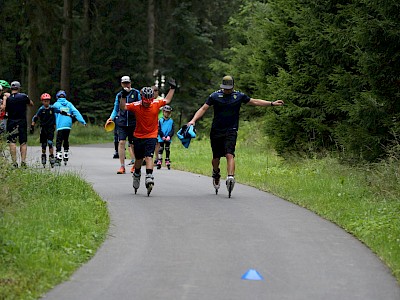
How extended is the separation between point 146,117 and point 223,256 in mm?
6392

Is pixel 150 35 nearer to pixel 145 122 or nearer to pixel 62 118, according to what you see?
pixel 62 118

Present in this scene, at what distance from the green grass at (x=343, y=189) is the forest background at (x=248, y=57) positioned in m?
0.49

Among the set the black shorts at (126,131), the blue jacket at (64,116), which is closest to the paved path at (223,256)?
the black shorts at (126,131)

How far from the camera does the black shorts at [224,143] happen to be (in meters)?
15.6

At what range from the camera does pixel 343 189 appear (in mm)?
15711

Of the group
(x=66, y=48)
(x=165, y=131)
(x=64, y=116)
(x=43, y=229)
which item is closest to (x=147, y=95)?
(x=43, y=229)

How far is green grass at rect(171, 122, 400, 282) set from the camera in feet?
37.0

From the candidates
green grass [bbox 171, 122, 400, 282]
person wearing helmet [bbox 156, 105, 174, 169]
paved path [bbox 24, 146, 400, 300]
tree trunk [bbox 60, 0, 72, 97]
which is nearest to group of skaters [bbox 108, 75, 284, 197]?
paved path [bbox 24, 146, 400, 300]

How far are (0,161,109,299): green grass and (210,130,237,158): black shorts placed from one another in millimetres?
2328

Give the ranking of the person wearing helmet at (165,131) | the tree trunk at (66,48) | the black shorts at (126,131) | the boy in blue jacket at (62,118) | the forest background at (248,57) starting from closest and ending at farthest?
1. the forest background at (248,57)
2. the black shorts at (126,131)
3. the person wearing helmet at (165,131)
4. the boy in blue jacket at (62,118)
5. the tree trunk at (66,48)

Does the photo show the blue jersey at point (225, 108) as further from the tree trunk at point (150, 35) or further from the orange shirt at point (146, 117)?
the tree trunk at point (150, 35)

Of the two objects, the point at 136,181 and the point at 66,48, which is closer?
the point at 136,181

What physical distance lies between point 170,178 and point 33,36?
2443cm

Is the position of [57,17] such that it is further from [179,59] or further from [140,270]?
[140,270]
